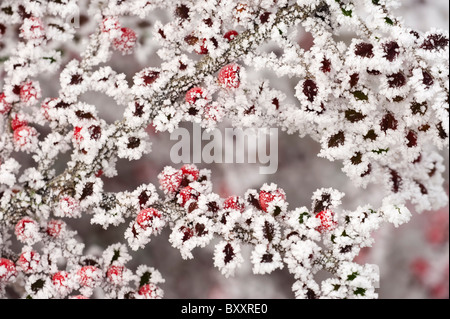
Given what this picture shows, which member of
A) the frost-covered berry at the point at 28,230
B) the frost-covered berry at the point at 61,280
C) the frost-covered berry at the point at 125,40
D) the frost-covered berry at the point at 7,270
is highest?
the frost-covered berry at the point at 125,40

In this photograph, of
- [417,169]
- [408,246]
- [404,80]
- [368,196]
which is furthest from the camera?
[408,246]

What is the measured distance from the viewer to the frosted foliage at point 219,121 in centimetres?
74

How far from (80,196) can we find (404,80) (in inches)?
22.3

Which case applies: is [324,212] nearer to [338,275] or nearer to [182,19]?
[338,275]

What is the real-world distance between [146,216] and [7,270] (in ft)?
0.89

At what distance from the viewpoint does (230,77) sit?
76 centimetres

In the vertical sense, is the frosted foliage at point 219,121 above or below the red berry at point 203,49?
below

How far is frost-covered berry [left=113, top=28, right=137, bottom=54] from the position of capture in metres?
0.83

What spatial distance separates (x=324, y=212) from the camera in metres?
0.75

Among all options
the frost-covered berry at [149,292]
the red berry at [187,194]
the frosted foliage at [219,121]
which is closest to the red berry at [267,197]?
the frosted foliage at [219,121]

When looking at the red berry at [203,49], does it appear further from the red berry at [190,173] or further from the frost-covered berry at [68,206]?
the frost-covered berry at [68,206]

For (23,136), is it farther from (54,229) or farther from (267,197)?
(267,197)

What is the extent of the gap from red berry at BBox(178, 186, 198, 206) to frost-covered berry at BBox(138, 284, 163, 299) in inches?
6.7
